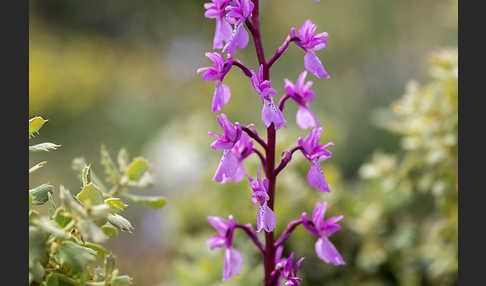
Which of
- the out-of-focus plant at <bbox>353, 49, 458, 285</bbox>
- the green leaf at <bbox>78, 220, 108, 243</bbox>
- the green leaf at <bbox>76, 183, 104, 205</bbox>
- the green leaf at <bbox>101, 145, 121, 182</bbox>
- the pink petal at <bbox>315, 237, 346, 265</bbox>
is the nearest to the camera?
the green leaf at <bbox>78, 220, 108, 243</bbox>

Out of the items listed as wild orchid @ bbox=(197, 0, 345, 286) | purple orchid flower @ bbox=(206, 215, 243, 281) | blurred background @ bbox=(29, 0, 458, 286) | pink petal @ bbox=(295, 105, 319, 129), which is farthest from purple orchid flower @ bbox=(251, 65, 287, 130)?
blurred background @ bbox=(29, 0, 458, 286)

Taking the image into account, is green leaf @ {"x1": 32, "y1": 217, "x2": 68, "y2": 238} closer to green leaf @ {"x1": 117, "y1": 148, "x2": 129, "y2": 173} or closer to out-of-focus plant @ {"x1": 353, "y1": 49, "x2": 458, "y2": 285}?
green leaf @ {"x1": 117, "y1": 148, "x2": 129, "y2": 173}

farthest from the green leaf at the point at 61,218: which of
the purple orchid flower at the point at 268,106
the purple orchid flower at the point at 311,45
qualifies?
the purple orchid flower at the point at 311,45

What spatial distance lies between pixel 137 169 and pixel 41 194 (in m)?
0.27

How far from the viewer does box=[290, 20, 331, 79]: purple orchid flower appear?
3.01 ft

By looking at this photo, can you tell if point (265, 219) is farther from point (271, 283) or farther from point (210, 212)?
point (210, 212)

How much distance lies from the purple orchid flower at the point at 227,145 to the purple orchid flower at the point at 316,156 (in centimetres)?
12

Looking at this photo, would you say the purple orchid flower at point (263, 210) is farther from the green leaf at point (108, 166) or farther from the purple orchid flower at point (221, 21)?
the green leaf at point (108, 166)

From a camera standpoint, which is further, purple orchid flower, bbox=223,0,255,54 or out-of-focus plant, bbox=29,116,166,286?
purple orchid flower, bbox=223,0,255,54

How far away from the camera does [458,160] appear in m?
1.56

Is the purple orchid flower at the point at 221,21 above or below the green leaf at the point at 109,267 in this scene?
above

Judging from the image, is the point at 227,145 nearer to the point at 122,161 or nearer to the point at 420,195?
the point at 122,161

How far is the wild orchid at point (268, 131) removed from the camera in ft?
2.88

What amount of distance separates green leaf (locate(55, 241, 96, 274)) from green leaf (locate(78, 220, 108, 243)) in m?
0.06
